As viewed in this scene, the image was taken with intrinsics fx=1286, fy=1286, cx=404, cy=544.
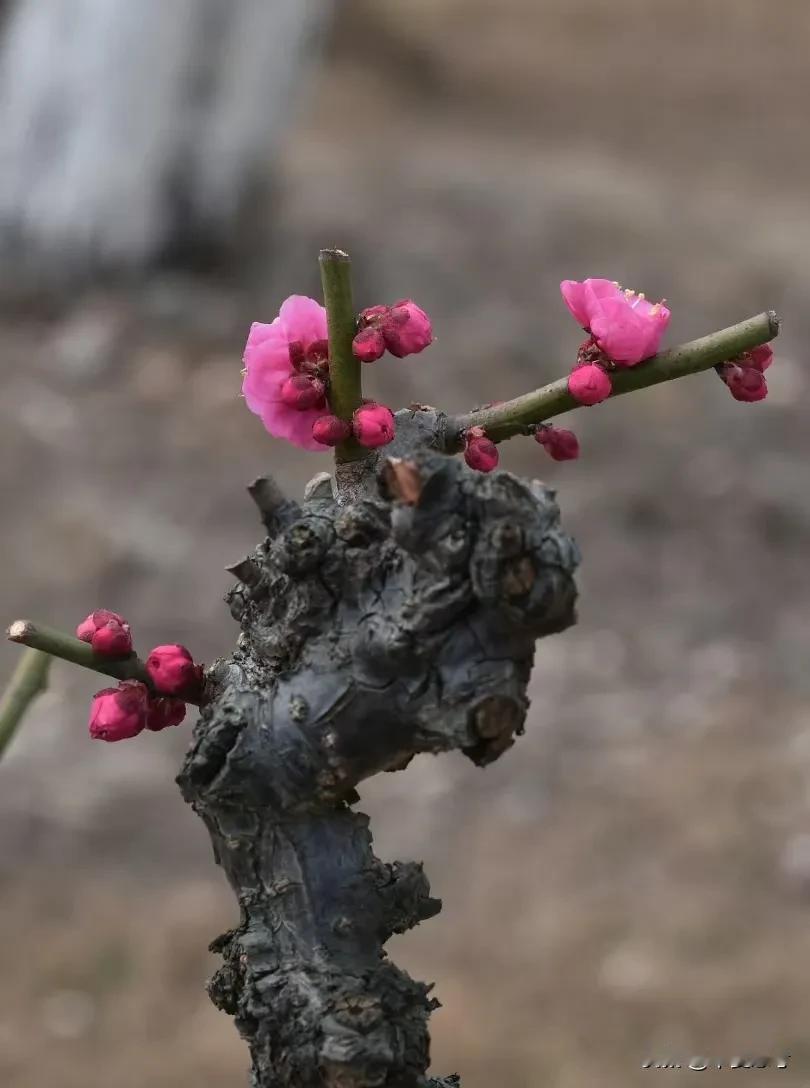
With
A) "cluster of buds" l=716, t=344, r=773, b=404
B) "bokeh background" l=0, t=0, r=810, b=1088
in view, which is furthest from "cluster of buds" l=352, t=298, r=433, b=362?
"bokeh background" l=0, t=0, r=810, b=1088

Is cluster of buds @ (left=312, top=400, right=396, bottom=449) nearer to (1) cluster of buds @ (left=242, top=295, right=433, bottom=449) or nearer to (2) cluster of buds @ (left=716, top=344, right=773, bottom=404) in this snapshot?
(1) cluster of buds @ (left=242, top=295, right=433, bottom=449)

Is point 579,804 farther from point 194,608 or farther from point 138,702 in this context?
point 138,702

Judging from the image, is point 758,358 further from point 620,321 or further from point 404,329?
point 404,329

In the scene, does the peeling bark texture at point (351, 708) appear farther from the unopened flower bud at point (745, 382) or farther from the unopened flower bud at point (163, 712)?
the unopened flower bud at point (745, 382)

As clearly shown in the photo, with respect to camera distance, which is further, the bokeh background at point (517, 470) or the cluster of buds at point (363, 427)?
the bokeh background at point (517, 470)

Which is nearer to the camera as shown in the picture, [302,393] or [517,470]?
[302,393]

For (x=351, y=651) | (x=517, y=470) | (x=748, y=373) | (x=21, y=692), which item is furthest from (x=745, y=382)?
(x=517, y=470)

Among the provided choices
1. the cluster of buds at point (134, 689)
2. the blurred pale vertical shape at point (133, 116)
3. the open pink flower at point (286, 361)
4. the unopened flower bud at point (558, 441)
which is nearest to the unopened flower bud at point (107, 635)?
the cluster of buds at point (134, 689)
